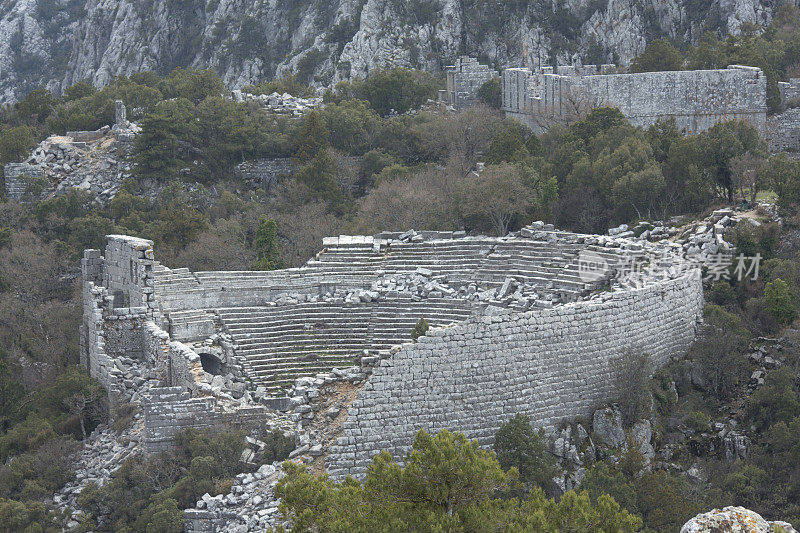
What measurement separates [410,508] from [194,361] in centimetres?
1208

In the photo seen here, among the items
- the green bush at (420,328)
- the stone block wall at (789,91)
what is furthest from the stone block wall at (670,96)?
the green bush at (420,328)

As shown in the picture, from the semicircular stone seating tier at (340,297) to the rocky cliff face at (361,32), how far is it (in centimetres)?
3792

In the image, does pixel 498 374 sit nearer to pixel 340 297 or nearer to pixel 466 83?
pixel 340 297

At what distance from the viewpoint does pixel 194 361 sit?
1142 inches

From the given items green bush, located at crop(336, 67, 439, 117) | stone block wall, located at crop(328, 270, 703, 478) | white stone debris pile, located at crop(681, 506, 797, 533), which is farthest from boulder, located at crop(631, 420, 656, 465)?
green bush, located at crop(336, 67, 439, 117)

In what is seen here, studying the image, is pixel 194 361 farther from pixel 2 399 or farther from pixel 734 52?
pixel 734 52

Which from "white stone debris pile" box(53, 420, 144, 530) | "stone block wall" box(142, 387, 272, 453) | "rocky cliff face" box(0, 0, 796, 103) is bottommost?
"white stone debris pile" box(53, 420, 144, 530)

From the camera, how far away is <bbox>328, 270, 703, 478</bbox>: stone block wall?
74.9 ft

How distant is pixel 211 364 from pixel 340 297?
12.0ft

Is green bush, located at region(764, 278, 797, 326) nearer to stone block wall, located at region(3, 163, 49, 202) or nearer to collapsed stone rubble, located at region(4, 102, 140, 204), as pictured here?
collapsed stone rubble, located at region(4, 102, 140, 204)

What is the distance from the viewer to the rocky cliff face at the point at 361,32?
2766 inches

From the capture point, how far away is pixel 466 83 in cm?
5759

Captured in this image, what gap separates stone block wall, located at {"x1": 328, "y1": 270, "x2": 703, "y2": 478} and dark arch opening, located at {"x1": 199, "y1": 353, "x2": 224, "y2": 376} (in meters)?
8.18

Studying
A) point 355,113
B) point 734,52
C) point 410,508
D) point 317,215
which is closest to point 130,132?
point 355,113
